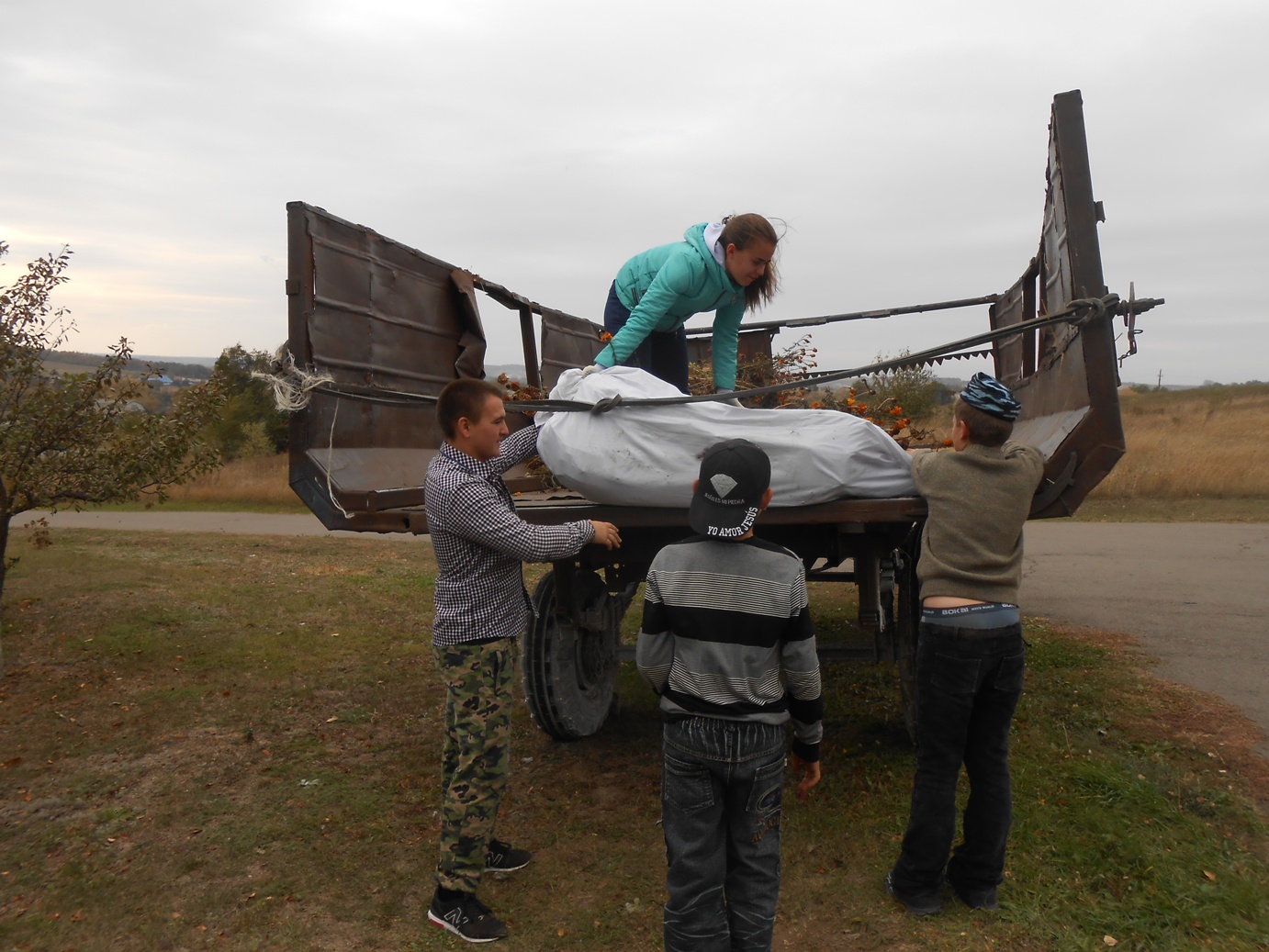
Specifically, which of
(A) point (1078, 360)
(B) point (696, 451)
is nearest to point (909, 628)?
(A) point (1078, 360)

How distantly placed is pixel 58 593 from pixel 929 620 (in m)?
7.65

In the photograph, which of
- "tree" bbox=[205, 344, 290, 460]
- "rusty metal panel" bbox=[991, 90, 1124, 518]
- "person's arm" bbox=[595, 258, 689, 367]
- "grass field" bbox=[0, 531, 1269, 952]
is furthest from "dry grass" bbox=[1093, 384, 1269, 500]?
"tree" bbox=[205, 344, 290, 460]

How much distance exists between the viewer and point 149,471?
6.25 m

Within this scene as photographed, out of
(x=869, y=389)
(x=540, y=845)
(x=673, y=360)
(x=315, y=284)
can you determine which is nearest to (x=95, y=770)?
(x=540, y=845)

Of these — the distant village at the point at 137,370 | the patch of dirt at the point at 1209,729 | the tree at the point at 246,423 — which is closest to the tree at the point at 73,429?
the distant village at the point at 137,370

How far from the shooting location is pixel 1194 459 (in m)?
16.2

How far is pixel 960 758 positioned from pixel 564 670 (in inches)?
77.5

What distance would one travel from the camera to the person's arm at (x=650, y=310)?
3.79 m

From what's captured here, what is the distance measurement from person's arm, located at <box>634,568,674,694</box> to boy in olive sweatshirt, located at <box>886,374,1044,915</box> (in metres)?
0.95

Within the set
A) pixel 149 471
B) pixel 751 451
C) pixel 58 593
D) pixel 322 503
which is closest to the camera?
pixel 751 451

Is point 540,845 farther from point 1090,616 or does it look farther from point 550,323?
point 1090,616

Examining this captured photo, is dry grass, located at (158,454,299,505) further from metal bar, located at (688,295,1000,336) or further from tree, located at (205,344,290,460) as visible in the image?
metal bar, located at (688,295,1000,336)

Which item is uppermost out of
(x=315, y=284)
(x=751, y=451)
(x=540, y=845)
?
(x=315, y=284)

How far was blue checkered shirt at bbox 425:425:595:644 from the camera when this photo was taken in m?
2.95
